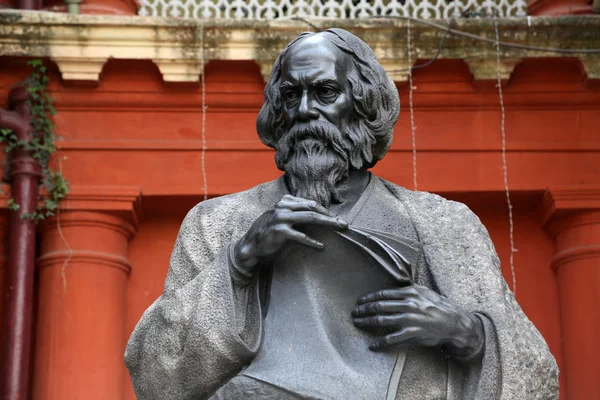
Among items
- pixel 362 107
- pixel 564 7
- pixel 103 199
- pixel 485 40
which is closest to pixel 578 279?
pixel 485 40

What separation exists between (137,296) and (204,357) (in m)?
6.40

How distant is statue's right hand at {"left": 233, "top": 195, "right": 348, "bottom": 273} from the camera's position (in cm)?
382

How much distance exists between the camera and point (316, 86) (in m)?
4.10

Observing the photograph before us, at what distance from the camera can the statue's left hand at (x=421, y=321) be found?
3.79 meters

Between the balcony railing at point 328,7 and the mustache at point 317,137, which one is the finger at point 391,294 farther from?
the balcony railing at point 328,7

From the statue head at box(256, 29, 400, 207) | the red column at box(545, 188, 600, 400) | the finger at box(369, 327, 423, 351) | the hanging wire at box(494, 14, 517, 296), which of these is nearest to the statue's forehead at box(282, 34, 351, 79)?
the statue head at box(256, 29, 400, 207)

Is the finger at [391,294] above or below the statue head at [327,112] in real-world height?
below

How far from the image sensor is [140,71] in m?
10.1

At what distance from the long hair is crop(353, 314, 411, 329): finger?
0.48 meters

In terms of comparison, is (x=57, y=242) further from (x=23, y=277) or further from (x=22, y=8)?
(x=22, y=8)

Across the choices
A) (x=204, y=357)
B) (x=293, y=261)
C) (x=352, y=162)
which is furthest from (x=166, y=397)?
(x=352, y=162)

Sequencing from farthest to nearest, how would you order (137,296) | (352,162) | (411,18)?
(137,296)
(411,18)
(352,162)

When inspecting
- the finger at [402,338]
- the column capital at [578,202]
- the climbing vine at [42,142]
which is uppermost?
the climbing vine at [42,142]

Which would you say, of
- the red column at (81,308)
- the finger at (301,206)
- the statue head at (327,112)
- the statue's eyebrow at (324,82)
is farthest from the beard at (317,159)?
the red column at (81,308)
